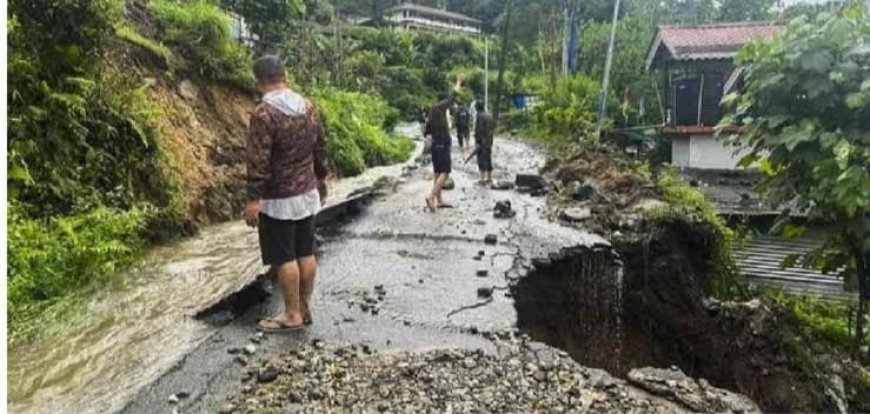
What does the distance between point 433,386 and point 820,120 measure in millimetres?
4568

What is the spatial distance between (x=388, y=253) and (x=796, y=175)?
4488 millimetres

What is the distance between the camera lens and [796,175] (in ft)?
21.5

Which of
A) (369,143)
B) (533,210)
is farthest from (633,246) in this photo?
(369,143)

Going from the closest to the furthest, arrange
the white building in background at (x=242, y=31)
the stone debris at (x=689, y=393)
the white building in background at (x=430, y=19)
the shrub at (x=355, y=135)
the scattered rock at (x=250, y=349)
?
the stone debris at (x=689, y=393), the scattered rock at (x=250, y=349), the shrub at (x=355, y=135), the white building in background at (x=242, y=31), the white building in background at (x=430, y=19)

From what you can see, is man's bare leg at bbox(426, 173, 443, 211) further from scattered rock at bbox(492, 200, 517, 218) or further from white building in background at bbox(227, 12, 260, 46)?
white building in background at bbox(227, 12, 260, 46)

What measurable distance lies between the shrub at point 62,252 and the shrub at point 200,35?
5.56 metres

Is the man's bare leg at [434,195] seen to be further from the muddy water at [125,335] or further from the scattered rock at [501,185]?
the muddy water at [125,335]

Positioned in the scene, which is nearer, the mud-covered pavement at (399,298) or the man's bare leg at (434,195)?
the mud-covered pavement at (399,298)

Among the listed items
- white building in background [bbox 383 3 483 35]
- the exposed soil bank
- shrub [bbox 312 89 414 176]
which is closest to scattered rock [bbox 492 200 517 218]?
the exposed soil bank

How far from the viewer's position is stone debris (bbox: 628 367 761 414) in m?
4.32

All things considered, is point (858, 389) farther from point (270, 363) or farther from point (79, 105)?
point (79, 105)

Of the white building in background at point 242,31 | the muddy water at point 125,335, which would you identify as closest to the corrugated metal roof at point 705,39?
the white building in background at point 242,31

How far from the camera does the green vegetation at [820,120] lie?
591cm

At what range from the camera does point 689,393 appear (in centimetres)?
448
